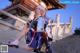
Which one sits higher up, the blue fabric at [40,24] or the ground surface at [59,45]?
the blue fabric at [40,24]

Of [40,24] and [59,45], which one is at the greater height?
[40,24]

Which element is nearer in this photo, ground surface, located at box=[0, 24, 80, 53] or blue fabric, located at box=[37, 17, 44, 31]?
blue fabric, located at box=[37, 17, 44, 31]

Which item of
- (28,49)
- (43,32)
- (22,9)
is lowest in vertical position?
(28,49)

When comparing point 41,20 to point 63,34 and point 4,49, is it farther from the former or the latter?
point 63,34

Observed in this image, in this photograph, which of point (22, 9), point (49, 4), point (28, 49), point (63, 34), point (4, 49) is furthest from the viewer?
point (49, 4)

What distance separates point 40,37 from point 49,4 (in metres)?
10.8

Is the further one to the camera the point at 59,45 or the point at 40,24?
the point at 59,45

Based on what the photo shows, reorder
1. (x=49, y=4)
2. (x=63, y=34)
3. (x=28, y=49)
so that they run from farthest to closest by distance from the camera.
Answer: (x=49, y=4) → (x=63, y=34) → (x=28, y=49)

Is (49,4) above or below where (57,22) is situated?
above

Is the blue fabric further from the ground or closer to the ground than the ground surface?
further from the ground

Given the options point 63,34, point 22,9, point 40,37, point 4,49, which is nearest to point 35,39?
point 40,37

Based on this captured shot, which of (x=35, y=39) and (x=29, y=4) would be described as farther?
(x=29, y=4)

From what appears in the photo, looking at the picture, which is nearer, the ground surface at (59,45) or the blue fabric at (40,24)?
the blue fabric at (40,24)

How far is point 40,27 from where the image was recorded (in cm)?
394
